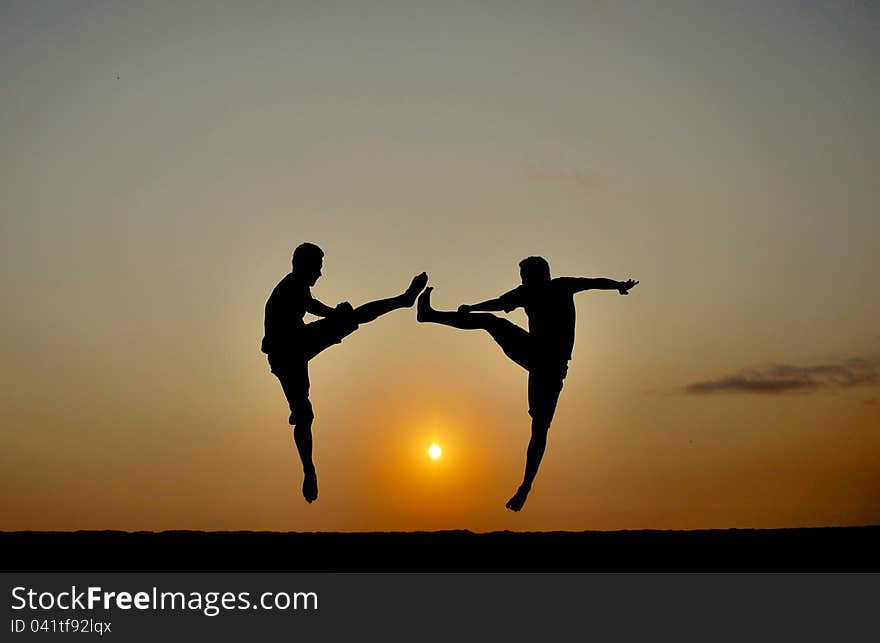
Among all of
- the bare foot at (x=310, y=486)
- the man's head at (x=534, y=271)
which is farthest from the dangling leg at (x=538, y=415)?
the bare foot at (x=310, y=486)

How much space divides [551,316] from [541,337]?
1.06ft

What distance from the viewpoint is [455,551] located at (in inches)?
534

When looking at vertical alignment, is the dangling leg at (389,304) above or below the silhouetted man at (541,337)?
above

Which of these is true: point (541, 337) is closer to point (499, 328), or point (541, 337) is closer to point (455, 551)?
point (499, 328)

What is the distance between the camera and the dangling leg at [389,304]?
16781 millimetres

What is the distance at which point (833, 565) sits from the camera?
13156 millimetres

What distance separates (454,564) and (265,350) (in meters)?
4.65

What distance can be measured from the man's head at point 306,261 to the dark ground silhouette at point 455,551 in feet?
12.6

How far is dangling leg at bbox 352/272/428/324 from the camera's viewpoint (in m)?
16.8

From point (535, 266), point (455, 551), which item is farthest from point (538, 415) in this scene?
point (455, 551)

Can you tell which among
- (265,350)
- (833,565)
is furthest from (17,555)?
(833,565)

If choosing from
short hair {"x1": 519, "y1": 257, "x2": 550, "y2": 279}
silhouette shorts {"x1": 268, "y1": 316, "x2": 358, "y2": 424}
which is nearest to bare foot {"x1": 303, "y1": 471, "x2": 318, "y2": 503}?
silhouette shorts {"x1": 268, "y1": 316, "x2": 358, "y2": 424}

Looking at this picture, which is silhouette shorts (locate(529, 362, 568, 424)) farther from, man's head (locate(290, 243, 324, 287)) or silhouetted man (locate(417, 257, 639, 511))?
man's head (locate(290, 243, 324, 287))

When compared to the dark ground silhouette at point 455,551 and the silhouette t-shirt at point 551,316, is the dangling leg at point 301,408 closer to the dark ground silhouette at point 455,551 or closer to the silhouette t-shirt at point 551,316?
the dark ground silhouette at point 455,551
